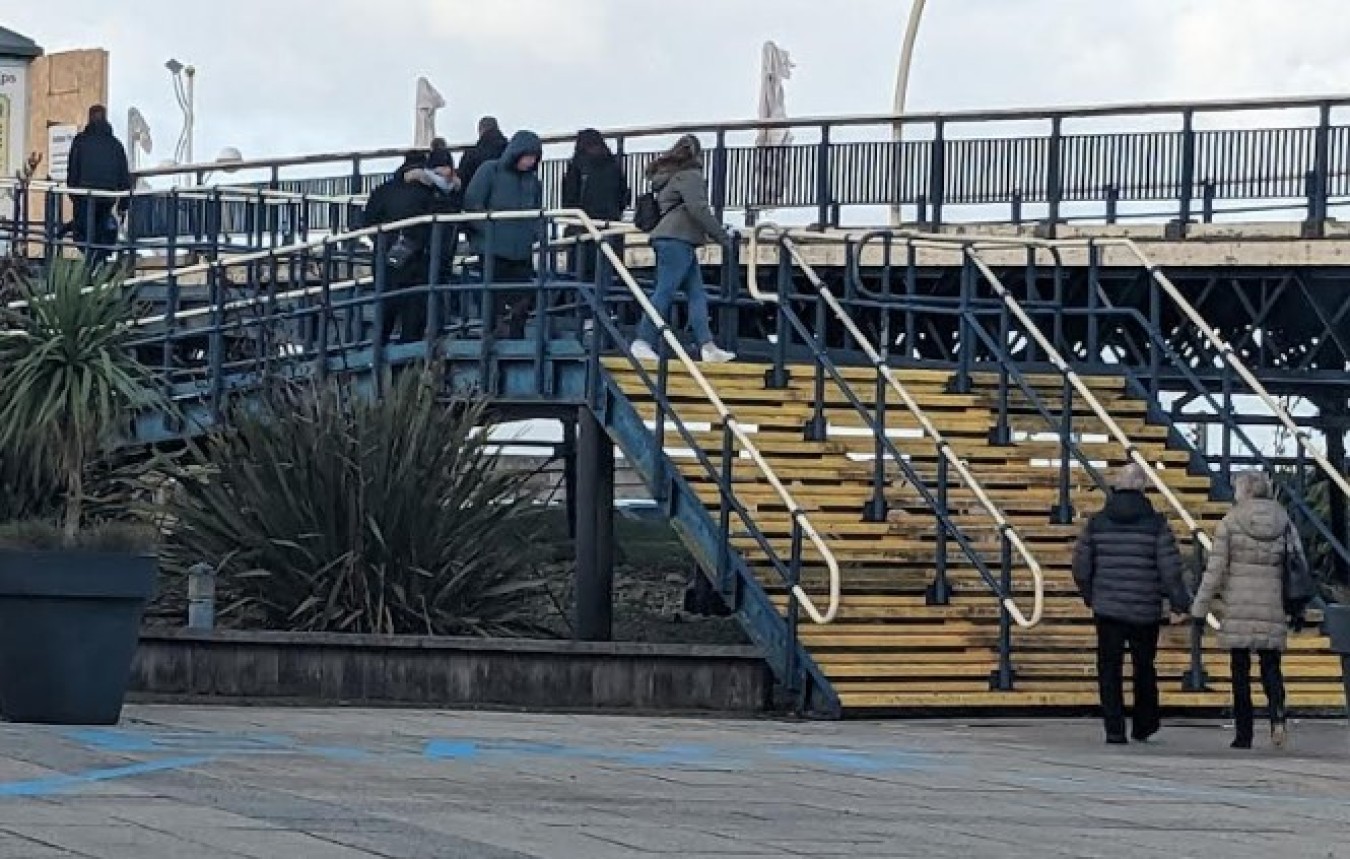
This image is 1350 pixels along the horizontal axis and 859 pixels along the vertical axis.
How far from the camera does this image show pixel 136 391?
15.8 m

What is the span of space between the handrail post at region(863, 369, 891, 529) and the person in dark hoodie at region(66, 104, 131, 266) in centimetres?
1197

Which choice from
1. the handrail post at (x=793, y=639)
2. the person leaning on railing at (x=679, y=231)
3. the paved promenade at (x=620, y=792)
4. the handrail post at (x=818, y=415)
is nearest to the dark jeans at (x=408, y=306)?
the person leaning on railing at (x=679, y=231)

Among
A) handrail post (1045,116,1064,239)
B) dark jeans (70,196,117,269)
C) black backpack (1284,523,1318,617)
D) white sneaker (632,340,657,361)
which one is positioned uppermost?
handrail post (1045,116,1064,239)

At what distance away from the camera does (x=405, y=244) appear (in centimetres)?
2362

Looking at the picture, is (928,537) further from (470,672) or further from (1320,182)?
(1320,182)

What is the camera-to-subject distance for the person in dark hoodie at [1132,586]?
17.2 metres

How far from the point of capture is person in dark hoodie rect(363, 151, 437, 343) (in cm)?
2348

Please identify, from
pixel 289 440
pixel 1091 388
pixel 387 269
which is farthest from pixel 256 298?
pixel 1091 388

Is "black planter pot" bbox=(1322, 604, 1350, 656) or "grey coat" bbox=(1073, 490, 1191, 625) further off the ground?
"grey coat" bbox=(1073, 490, 1191, 625)

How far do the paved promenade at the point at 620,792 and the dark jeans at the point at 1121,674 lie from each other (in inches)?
7.6

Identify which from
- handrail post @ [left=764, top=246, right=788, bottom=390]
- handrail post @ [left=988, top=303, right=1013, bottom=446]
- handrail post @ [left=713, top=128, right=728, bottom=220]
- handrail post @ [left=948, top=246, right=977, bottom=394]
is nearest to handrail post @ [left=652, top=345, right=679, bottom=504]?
handrail post @ [left=764, top=246, right=788, bottom=390]

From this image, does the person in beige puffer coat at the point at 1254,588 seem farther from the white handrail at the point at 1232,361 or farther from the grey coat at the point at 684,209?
the grey coat at the point at 684,209

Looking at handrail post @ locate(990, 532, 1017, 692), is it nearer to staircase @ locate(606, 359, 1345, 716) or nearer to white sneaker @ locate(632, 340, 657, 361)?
staircase @ locate(606, 359, 1345, 716)

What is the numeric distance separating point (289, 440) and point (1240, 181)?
13.0 m
